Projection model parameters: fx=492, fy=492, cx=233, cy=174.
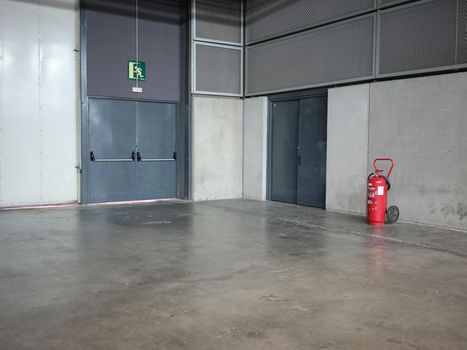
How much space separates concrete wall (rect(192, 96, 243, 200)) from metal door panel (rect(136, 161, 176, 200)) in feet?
1.98

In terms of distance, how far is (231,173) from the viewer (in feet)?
37.7

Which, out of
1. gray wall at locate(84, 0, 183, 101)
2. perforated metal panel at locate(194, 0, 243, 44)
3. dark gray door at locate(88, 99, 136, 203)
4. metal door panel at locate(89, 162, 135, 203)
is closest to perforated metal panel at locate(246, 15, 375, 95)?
perforated metal panel at locate(194, 0, 243, 44)

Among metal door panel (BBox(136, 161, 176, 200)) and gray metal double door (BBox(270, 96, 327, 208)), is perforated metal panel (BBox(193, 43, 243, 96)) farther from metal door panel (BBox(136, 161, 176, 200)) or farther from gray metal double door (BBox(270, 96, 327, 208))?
metal door panel (BBox(136, 161, 176, 200))

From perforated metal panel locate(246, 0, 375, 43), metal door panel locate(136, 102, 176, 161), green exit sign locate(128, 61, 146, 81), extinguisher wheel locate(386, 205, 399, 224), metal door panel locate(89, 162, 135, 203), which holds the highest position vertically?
perforated metal panel locate(246, 0, 375, 43)

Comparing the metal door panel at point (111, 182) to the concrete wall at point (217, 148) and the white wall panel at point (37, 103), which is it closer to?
the white wall panel at point (37, 103)

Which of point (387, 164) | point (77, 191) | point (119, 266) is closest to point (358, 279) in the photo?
point (119, 266)

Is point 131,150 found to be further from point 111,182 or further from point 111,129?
point 111,182

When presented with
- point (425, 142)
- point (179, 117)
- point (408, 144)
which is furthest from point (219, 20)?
point (425, 142)

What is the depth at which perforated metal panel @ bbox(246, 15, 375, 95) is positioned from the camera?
8.73 metres

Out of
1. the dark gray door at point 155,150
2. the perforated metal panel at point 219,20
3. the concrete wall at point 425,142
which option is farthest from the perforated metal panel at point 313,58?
the dark gray door at point 155,150

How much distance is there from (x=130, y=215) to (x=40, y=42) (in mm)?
3903

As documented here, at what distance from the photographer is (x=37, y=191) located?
9.67m

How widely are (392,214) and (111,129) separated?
19.2 ft

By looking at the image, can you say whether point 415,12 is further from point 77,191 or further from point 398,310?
point 77,191
